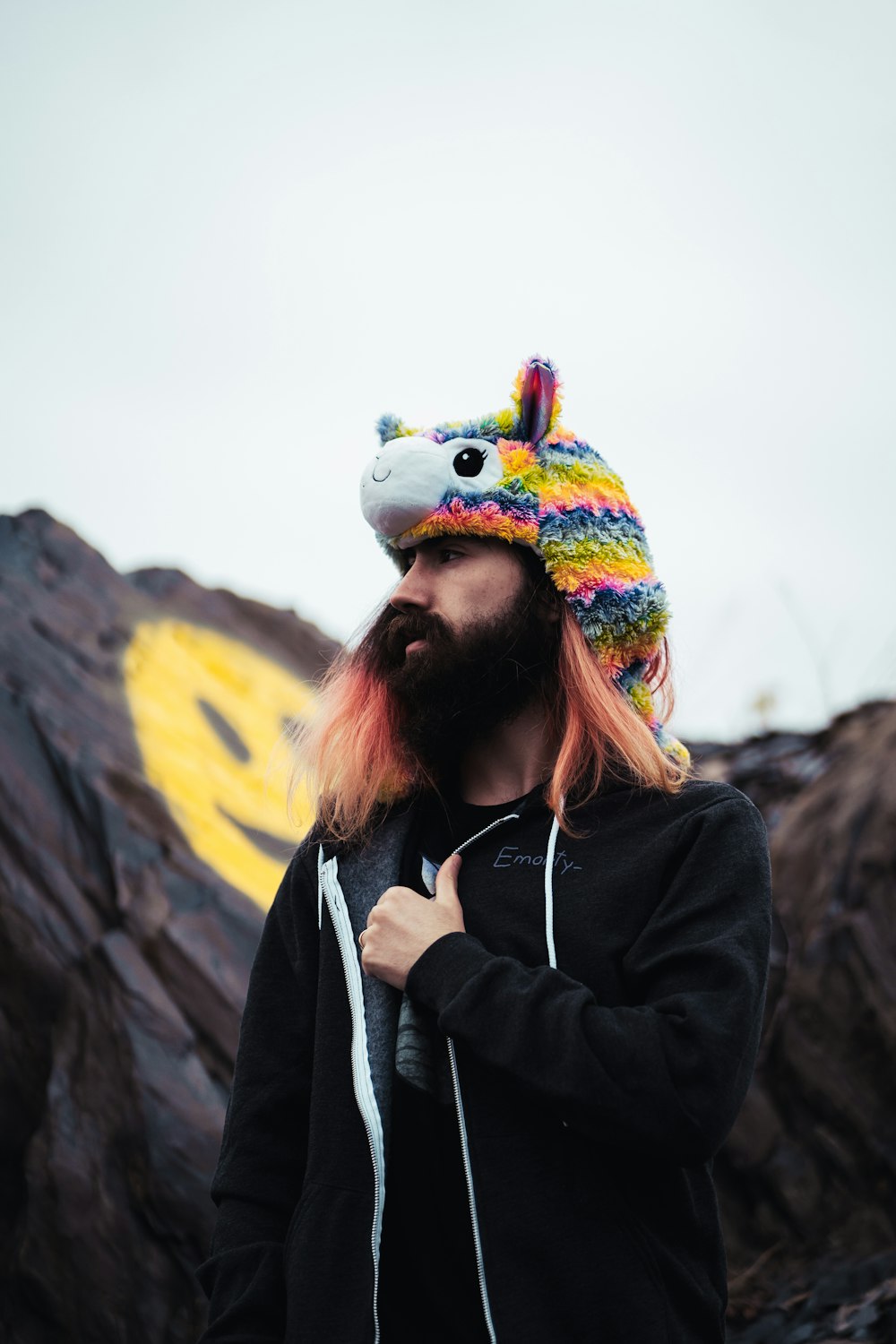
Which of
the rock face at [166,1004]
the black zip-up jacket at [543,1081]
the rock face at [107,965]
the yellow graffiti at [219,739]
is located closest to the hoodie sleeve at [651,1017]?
the black zip-up jacket at [543,1081]

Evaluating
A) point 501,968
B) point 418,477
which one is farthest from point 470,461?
point 501,968

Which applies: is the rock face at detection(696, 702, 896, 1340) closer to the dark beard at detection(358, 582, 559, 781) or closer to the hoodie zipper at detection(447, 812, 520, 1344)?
the hoodie zipper at detection(447, 812, 520, 1344)

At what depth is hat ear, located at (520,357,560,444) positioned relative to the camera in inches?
81.4

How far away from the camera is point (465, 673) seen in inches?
78.2

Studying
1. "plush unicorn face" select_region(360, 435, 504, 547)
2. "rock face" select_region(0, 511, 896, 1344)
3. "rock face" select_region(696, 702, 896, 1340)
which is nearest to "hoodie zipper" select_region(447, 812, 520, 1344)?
"plush unicorn face" select_region(360, 435, 504, 547)

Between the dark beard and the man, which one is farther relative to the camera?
the dark beard

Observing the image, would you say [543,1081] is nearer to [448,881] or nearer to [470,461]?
[448,881]

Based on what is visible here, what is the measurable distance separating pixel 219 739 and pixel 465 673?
2.87 metres

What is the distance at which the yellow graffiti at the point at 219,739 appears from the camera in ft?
13.1

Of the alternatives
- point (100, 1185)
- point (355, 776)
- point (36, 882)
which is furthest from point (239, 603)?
point (355, 776)

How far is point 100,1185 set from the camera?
10.2 ft

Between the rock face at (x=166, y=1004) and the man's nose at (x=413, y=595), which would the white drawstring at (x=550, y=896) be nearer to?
the man's nose at (x=413, y=595)

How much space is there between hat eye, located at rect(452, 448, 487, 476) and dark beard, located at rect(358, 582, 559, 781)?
8.7 inches

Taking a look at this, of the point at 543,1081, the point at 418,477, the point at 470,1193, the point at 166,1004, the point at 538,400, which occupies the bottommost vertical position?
the point at 166,1004
